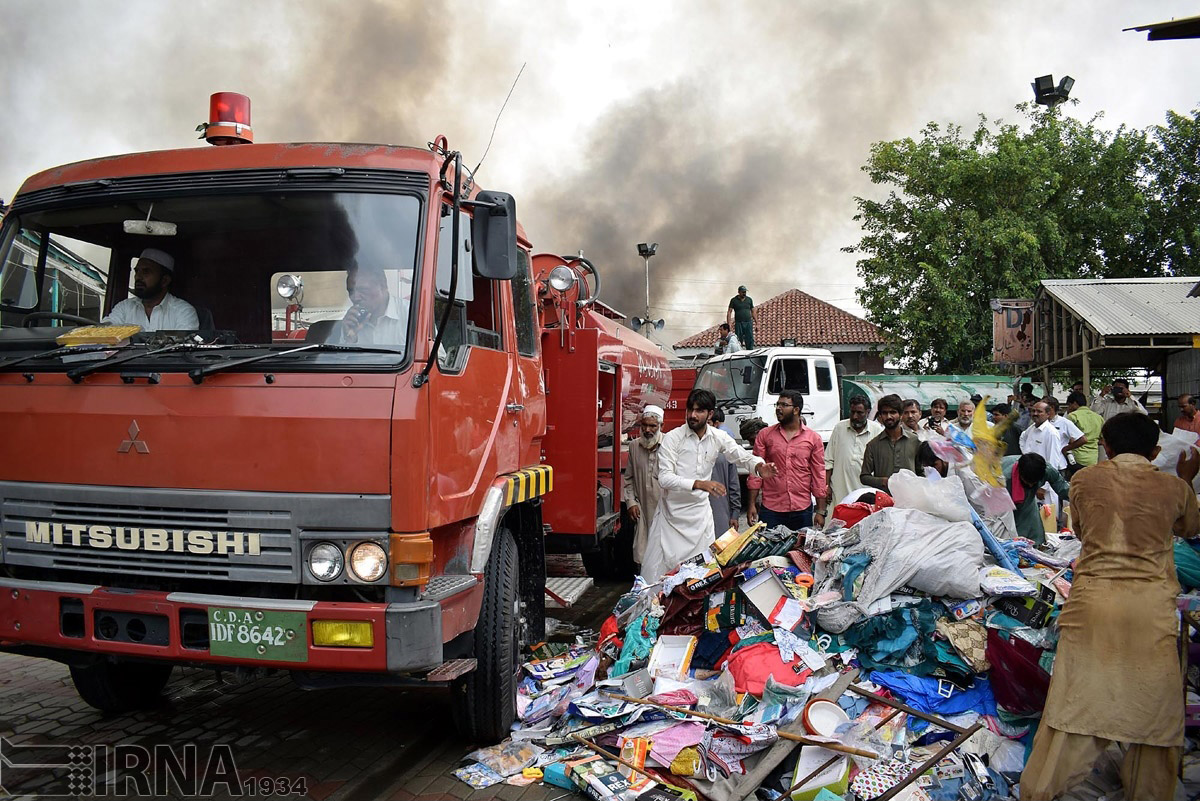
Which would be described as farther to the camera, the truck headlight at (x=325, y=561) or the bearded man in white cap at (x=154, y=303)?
the bearded man in white cap at (x=154, y=303)

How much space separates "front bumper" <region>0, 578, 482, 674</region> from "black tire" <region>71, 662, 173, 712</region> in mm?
1100

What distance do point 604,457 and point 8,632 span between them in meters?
4.11

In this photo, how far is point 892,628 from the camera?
13.4 ft

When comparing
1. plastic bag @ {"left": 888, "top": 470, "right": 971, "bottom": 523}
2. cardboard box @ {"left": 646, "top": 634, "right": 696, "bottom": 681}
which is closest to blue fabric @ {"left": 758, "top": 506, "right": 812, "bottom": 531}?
plastic bag @ {"left": 888, "top": 470, "right": 971, "bottom": 523}

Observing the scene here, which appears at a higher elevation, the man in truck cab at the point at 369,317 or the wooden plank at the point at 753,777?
the man in truck cab at the point at 369,317

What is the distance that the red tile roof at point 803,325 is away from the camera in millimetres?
35062

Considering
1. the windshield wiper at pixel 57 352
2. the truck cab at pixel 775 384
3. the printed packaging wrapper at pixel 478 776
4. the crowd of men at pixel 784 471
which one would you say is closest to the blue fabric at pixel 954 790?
the printed packaging wrapper at pixel 478 776

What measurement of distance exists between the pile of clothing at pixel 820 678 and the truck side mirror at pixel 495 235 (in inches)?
85.8

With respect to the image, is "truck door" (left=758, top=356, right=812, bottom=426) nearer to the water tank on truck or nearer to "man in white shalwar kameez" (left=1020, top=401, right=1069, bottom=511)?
"man in white shalwar kameez" (left=1020, top=401, right=1069, bottom=511)

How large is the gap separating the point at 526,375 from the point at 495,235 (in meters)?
1.28

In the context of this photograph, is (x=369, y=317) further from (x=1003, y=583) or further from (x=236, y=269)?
(x=1003, y=583)

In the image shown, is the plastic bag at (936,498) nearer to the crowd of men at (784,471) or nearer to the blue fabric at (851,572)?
the blue fabric at (851,572)

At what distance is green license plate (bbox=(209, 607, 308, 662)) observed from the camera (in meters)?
2.94

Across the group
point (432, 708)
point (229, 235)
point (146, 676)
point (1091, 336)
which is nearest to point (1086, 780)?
point (432, 708)
